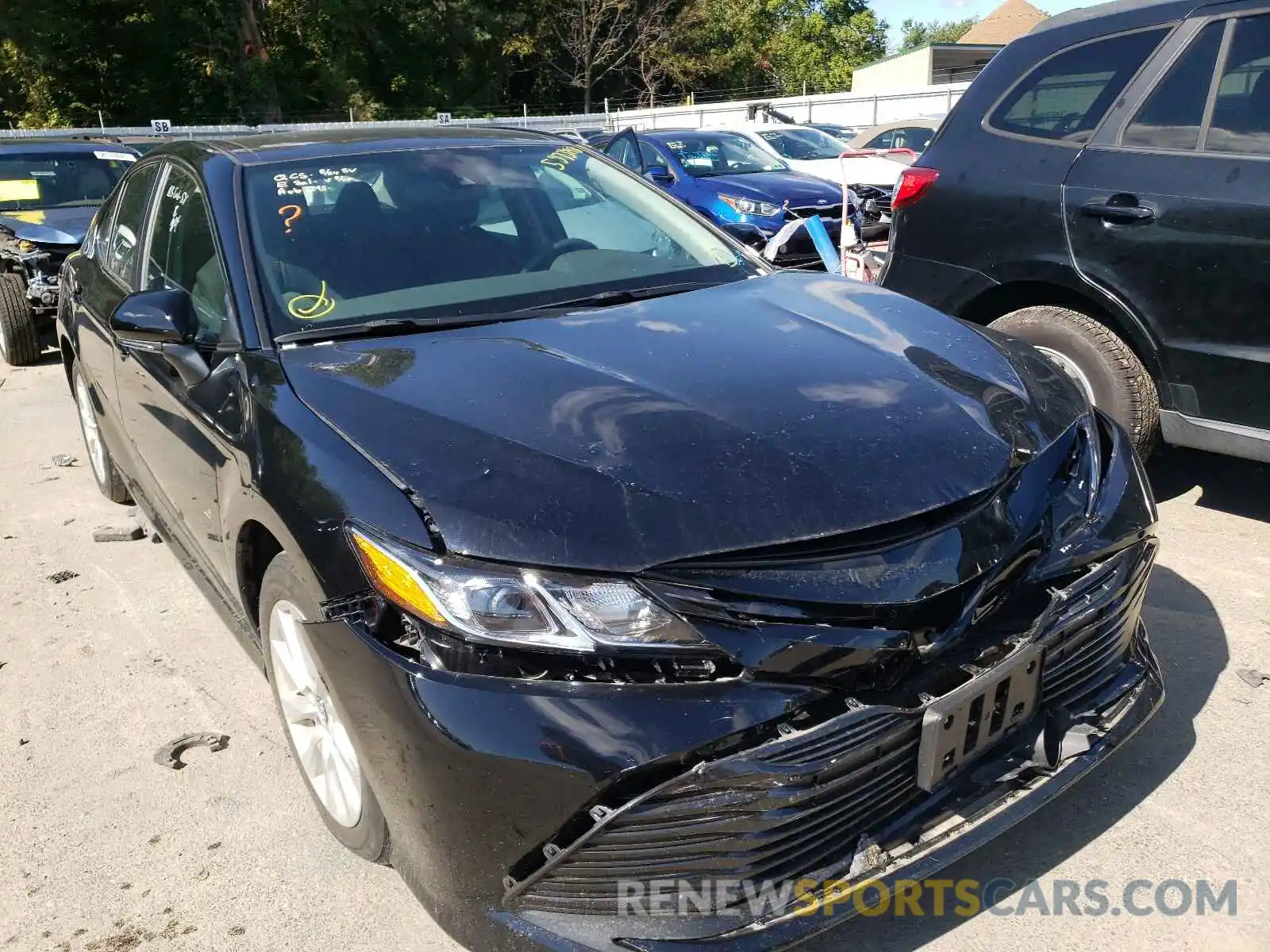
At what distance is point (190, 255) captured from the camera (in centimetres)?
311

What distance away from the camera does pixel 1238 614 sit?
3.33m

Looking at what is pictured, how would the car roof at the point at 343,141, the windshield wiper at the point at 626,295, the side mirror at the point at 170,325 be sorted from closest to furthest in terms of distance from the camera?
the side mirror at the point at 170,325 → the windshield wiper at the point at 626,295 → the car roof at the point at 343,141

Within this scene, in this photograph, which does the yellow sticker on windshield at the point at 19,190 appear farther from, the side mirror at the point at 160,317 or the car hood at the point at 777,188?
the side mirror at the point at 160,317

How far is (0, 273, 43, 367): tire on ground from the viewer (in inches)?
312

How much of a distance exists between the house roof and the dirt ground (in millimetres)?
65623

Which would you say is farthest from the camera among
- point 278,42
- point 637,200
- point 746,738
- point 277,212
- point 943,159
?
point 278,42

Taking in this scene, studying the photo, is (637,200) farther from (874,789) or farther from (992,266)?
(874,789)

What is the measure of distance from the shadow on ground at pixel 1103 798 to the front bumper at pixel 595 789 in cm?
34

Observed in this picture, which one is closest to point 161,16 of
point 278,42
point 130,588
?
point 278,42

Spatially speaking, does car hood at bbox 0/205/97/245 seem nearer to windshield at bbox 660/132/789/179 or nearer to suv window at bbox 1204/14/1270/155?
windshield at bbox 660/132/789/179

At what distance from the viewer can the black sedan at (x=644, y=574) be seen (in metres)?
1.74

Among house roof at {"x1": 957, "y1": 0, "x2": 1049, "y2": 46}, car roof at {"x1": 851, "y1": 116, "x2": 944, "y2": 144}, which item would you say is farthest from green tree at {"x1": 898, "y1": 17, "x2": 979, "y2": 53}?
car roof at {"x1": 851, "y1": 116, "x2": 944, "y2": 144}

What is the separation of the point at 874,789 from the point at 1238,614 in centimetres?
212

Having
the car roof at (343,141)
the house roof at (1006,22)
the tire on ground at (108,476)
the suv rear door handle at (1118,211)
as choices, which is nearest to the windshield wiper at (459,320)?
the car roof at (343,141)
